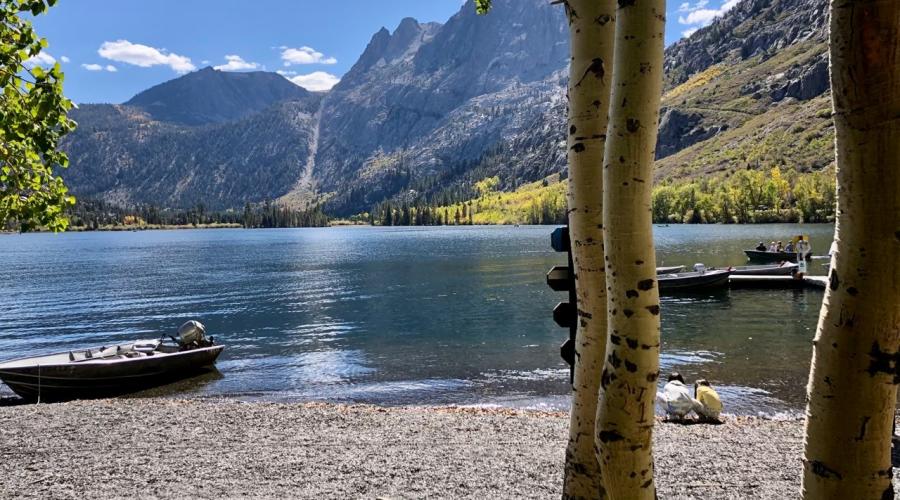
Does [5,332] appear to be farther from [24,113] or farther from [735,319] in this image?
[735,319]

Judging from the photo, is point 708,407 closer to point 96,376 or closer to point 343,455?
point 343,455

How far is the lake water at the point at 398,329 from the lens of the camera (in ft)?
83.0

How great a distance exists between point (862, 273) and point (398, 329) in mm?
38960

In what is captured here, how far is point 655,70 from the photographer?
3.82 meters

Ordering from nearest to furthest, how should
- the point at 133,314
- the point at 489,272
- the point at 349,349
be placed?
the point at 349,349, the point at 133,314, the point at 489,272

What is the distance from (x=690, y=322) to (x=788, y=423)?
22.3 meters

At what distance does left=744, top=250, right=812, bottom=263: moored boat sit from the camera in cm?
6569

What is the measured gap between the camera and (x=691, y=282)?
5100cm

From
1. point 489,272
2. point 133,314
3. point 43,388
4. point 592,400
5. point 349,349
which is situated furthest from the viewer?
point 489,272

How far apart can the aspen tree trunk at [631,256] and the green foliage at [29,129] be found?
671cm

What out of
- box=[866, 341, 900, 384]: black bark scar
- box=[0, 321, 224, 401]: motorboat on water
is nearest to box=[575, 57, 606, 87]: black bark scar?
box=[866, 341, 900, 384]: black bark scar

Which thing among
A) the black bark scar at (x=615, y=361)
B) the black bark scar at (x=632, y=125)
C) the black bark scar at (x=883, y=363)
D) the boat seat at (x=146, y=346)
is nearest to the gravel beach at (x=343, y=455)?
the black bark scar at (x=615, y=361)

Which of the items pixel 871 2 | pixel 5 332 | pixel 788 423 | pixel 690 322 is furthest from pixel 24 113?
pixel 5 332

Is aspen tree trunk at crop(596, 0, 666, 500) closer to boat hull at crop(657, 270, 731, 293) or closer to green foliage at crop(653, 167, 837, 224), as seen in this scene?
boat hull at crop(657, 270, 731, 293)
